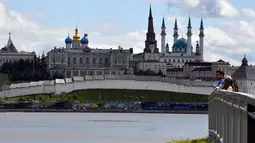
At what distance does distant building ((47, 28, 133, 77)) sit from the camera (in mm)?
179875

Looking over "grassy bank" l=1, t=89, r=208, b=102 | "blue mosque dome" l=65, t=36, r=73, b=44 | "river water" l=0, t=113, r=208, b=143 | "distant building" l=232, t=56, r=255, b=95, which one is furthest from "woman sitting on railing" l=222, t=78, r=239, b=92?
"blue mosque dome" l=65, t=36, r=73, b=44

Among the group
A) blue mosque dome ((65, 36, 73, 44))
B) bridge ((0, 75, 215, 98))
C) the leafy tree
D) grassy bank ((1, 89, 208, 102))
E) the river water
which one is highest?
blue mosque dome ((65, 36, 73, 44))

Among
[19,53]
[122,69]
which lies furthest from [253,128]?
[19,53]

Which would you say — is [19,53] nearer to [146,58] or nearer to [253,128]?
[146,58]

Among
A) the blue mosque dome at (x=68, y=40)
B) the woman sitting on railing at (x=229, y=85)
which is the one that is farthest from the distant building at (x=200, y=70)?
the woman sitting on railing at (x=229, y=85)

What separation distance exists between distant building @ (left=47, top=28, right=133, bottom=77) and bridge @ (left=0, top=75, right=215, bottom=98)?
6120 centimetres

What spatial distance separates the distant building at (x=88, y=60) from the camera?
180 m

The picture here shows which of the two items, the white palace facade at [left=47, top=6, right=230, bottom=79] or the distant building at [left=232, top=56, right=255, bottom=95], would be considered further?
the white palace facade at [left=47, top=6, right=230, bottom=79]

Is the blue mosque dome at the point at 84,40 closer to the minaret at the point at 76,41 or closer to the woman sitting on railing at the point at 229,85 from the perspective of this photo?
the minaret at the point at 76,41

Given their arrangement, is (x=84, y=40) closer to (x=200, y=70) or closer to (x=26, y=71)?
(x=200, y=70)

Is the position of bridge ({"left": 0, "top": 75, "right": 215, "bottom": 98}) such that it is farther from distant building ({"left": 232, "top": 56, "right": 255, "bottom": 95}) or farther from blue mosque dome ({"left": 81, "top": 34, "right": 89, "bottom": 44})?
blue mosque dome ({"left": 81, "top": 34, "right": 89, "bottom": 44})

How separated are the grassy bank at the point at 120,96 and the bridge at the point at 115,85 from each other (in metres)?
0.74

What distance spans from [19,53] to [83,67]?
22.6 m

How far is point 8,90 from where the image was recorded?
4289 inches
